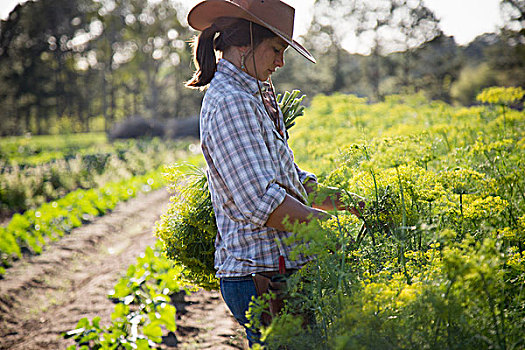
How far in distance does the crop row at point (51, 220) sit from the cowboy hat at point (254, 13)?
5179 mm

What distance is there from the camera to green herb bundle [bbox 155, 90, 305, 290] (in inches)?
92.0

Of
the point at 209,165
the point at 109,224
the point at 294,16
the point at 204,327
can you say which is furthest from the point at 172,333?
the point at 109,224

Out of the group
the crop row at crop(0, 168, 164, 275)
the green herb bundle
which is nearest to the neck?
the green herb bundle

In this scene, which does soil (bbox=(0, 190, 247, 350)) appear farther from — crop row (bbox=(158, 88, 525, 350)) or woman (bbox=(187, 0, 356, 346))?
crop row (bbox=(158, 88, 525, 350))

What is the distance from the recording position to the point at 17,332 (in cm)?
465

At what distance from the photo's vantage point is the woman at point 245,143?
5.61ft

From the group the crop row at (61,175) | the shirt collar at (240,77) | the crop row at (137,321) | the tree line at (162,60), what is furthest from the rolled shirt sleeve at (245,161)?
the tree line at (162,60)

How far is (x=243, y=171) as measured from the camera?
170cm

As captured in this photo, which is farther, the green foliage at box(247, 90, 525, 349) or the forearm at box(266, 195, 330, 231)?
the forearm at box(266, 195, 330, 231)

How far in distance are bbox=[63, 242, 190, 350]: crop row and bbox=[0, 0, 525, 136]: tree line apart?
28.6 meters

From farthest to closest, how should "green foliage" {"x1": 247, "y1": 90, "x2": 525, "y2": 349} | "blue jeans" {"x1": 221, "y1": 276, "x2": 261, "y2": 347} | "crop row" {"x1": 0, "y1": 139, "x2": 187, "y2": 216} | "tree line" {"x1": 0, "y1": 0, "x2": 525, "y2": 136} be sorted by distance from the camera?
"tree line" {"x1": 0, "y1": 0, "x2": 525, "y2": 136}, "crop row" {"x1": 0, "y1": 139, "x2": 187, "y2": 216}, "blue jeans" {"x1": 221, "y1": 276, "x2": 261, "y2": 347}, "green foliage" {"x1": 247, "y1": 90, "x2": 525, "y2": 349}

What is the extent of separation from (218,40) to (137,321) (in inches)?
110

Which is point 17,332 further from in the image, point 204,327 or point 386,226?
point 386,226

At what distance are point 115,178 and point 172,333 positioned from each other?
976 cm
